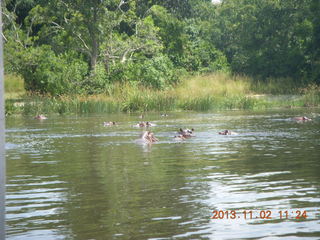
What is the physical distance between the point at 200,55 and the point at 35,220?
4885 centimetres

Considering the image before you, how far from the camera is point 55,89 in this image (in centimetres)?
4009

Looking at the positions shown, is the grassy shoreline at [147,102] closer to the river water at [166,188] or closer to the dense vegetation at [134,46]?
the dense vegetation at [134,46]

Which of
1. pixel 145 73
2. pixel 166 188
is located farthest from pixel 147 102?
pixel 166 188

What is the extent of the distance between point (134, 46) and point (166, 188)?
36.5 meters

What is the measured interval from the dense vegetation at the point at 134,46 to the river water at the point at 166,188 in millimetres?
24034

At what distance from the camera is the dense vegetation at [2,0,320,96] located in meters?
41.8

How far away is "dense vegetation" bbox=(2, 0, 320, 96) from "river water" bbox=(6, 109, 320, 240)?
24.0 m

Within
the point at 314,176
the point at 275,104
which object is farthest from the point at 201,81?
the point at 314,176

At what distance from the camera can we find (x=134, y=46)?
4488 cm

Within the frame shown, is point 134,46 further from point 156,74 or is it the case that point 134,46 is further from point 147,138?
point 147,138

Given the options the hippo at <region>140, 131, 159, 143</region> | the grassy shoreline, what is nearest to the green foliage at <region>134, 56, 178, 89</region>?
the grassy shoreline

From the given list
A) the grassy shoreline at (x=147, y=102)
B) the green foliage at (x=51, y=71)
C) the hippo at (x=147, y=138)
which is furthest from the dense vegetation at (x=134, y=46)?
the hippo at (x=147, y=138)

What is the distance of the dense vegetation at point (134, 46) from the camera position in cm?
4178

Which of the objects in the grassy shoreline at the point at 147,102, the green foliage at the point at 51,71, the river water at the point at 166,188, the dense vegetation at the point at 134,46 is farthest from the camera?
the dense vegetation at the point at 134,46
